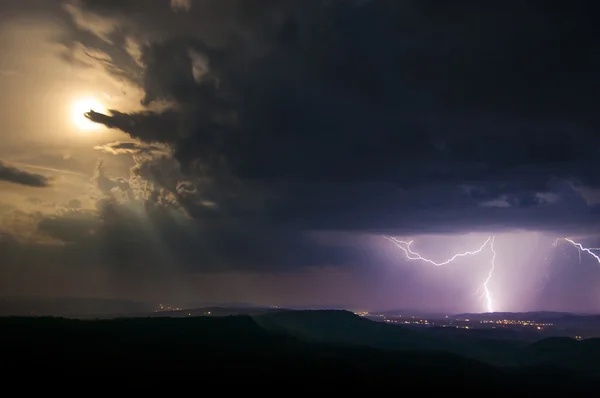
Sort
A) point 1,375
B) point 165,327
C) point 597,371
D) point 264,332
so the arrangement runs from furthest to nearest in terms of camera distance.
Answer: point 597,371 < point 264,332 < point 165,327 < point 1,375

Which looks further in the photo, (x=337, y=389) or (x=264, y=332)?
(x=264, y=332)

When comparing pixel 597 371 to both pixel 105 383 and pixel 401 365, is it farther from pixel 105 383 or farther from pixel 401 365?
pixel 105 383

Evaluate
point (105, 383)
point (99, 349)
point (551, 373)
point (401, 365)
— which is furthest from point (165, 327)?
point (551, 373)

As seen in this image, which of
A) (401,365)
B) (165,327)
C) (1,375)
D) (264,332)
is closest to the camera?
(1,375)

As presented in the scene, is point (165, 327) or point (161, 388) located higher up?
point (165, 327)

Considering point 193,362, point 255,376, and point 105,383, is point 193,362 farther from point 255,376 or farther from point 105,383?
point 105,383

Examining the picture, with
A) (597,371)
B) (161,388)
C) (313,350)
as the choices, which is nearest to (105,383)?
(161,388)
